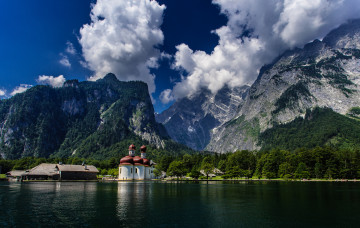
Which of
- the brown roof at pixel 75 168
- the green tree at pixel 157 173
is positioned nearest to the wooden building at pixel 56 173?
the brown roof at pixel 75 168

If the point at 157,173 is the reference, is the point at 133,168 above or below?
above

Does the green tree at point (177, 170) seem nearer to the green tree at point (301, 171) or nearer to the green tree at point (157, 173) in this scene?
the green tree at point (157, 173)

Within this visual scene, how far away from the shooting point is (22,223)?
2662 centimetres

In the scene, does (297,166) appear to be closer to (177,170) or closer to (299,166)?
(299,166)

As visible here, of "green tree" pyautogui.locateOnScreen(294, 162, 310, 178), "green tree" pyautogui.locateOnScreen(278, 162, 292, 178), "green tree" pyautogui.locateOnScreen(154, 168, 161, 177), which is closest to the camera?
"green tree" pyautogui.locateOnScreen(294, 162, 310, 178)

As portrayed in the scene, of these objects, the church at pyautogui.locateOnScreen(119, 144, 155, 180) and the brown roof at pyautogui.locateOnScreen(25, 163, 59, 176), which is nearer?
the brown roof at pyautogui.locateOnScreen(25, 163, 59, 176)

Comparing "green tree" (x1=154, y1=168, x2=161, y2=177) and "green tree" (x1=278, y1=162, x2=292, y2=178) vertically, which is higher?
"green tree" (x1=278, y1=162, x2=292, y2=178)

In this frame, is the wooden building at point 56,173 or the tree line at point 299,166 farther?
the wooden building at point 56,173

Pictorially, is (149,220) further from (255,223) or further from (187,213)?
(255,223)

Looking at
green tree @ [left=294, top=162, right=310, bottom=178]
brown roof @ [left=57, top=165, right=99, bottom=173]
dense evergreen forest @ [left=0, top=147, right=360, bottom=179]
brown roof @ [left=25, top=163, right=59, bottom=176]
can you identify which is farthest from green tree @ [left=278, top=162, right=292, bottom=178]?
brown roof @ [left=25, top=163, right=59, bottom=176]

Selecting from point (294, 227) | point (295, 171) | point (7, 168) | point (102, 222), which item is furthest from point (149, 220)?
point (7, 168)

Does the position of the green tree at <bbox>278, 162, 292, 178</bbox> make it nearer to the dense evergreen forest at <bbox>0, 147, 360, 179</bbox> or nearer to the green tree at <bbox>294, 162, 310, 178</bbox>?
the dense evergreen forest at <bbox>0, 147, 360, 179</bbox>

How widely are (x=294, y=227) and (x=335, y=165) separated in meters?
107

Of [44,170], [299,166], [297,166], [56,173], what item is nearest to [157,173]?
[56,173]
